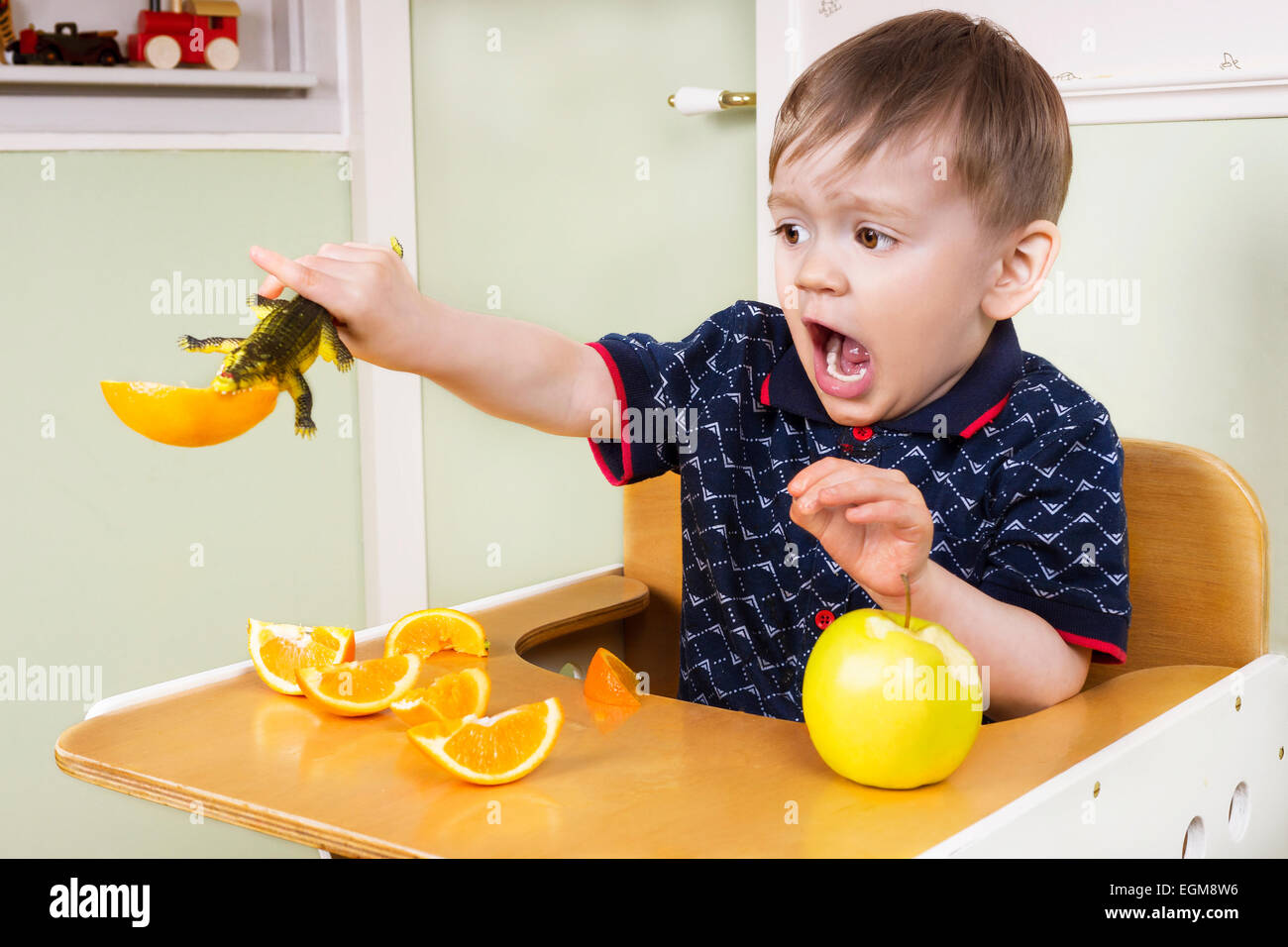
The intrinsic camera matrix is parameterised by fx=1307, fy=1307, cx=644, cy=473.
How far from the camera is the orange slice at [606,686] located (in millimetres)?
800

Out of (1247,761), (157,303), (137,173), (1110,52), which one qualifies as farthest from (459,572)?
(1247,761)

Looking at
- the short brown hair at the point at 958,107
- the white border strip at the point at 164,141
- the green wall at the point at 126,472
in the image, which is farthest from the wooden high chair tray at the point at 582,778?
the white border strip at the point at 164,141

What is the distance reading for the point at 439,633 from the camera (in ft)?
3.01

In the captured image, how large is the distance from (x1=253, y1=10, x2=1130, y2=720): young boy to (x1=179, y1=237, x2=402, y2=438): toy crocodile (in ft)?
0.06

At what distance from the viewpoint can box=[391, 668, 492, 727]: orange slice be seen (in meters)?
0.75

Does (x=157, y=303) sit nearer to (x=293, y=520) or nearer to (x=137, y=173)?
(x=137, y=173)

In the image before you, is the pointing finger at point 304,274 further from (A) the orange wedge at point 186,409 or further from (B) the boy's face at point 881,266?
(B) the boy's face at point 881,266

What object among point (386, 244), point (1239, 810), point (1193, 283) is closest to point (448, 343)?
point (1239, 810)

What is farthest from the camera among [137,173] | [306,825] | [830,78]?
[137,173]

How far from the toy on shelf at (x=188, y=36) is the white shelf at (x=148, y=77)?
1 cm

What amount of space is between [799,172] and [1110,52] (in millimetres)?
486

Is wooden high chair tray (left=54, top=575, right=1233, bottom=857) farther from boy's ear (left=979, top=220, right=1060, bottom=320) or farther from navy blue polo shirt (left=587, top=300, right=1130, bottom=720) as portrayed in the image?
boy's ear (left=979, top=220, right=1060, bottom=320)

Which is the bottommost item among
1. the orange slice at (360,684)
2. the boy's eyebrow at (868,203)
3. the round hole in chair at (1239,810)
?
the round hole in chair at (1239,810)
